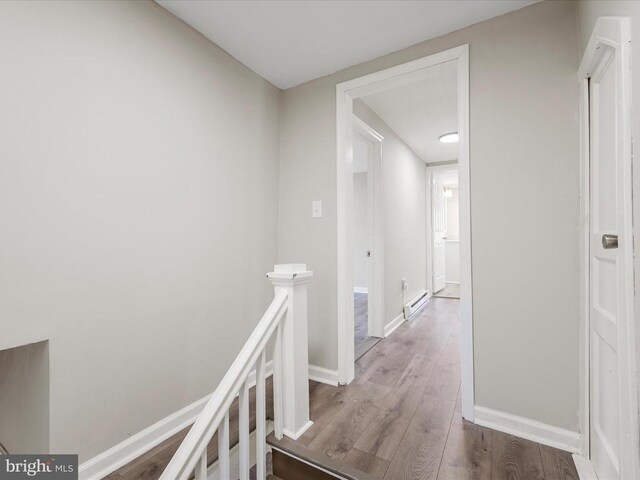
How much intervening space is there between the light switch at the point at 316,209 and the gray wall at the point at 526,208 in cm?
104

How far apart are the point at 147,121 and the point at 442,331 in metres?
3.22

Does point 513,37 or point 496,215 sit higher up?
point 513,37

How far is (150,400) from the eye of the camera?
152cm

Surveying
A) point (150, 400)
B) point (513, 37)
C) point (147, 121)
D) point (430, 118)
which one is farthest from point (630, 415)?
point (430, 118)

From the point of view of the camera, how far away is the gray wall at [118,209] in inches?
44.7

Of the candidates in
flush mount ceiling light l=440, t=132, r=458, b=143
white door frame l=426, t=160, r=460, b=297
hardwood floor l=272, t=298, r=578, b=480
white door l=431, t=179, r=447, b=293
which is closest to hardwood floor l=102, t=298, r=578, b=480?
hardwood floor l=272, t=298, r=578, b=480

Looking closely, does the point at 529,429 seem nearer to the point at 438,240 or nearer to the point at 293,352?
the point at 293,352

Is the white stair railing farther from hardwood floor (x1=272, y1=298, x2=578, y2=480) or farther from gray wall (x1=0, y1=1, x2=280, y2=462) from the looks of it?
gray wall (x1=0, y1=1, x2=280, y2=462)

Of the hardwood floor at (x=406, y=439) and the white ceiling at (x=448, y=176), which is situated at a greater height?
the white ceiling at (x=448, y=176)

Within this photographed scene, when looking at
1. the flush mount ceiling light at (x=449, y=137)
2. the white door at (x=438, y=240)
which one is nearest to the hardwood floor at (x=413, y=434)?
the flush mount ceiling light at (x=449, y=137)

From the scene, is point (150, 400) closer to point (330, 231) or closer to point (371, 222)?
point (330, 231)

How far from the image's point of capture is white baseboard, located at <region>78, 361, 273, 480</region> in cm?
130

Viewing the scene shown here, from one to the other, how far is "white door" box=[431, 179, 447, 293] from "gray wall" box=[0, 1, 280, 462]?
4096mm

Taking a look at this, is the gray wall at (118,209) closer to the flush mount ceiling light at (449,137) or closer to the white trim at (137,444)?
the white trim at (137,444)
